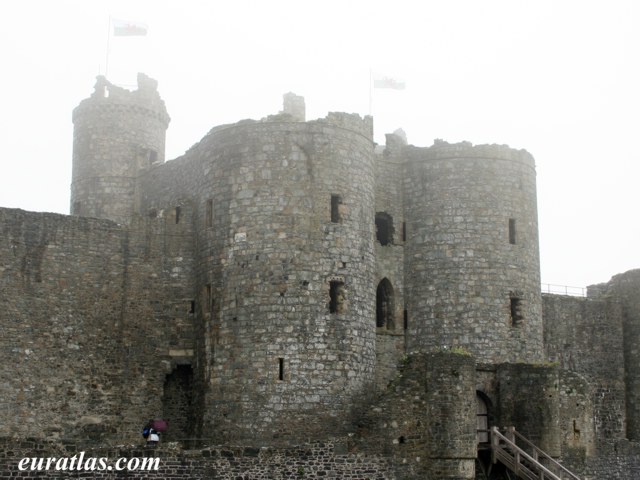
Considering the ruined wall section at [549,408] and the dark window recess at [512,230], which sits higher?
the dark window recess at [512,230]

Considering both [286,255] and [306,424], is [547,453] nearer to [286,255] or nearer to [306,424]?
[306,424]

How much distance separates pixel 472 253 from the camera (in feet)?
114

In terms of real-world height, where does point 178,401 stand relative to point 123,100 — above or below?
below

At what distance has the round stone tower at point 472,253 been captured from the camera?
34344mm

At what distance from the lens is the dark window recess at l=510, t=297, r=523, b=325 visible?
34812 millimetres

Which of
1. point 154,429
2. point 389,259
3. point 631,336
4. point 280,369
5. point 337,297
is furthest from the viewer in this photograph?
point 631,336

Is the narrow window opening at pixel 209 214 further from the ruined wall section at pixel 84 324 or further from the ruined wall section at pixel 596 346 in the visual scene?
the ruined wall section at pixel 596 346

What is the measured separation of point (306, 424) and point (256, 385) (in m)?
1.72

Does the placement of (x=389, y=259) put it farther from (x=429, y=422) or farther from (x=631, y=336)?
(x=631, y=336)

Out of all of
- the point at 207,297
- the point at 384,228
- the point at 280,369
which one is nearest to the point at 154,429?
the point at 207,297

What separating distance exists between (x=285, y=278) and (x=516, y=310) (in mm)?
8537

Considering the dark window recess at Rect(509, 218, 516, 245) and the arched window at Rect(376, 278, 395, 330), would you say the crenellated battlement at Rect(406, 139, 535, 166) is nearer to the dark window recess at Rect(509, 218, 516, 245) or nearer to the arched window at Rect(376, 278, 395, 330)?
the dark window recess at Rect(509, 218, 516, 245)

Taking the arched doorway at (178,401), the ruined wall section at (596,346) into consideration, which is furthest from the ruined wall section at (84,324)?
the ruined wall section at (596,346)

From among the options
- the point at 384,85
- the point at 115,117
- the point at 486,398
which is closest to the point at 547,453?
the point at 486,398
